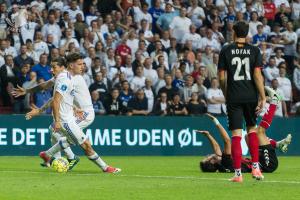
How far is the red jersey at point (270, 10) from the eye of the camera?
108 ft

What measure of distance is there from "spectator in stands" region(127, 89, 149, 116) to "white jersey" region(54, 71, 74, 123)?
378 inches

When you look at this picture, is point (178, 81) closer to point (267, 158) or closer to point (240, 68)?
point (267, 158)

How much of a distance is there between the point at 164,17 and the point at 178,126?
5.00m

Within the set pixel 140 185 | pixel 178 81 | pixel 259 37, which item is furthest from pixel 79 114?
pixel 259 37

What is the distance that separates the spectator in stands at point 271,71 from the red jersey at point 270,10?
3.44 metres

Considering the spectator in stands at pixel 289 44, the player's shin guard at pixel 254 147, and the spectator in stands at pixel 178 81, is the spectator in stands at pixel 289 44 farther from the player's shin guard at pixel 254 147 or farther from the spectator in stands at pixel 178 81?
the player's shin guard at pixel 254 147

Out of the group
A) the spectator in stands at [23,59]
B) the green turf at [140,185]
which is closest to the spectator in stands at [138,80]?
the spectator in stands at [23,59]

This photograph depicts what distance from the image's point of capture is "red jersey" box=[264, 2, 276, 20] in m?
33.0

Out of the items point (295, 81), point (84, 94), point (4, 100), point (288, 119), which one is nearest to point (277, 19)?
point (295, 81)

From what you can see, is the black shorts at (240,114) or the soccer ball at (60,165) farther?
the soccer ball at (60,165)

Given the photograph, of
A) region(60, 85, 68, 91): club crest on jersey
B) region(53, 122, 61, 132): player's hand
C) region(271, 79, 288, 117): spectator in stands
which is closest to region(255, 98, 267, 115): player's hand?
region(60, 85, 68, 91): club crest on jersey

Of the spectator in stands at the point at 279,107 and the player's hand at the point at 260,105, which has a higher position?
the player's hand at the point at 260,105

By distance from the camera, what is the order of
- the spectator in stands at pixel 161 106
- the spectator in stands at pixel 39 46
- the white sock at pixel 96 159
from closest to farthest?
1. the white sock at pixel 96 159
2. the spectator in stands at pixel 39 46
3. the spectator in stands at pixel 161 106

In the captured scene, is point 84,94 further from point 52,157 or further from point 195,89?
point 195,89
